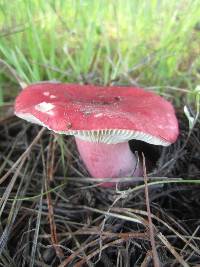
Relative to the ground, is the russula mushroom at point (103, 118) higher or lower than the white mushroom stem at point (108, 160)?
higher

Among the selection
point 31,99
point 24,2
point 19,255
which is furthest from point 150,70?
point 19,255

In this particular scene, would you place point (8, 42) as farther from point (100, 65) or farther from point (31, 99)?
point (31, 99)

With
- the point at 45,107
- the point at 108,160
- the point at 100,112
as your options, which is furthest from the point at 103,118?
the point at 108,160

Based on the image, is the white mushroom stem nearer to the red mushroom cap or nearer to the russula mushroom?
the russula mushroom

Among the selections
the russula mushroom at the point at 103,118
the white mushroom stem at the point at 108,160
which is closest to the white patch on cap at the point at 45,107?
the russula mushroom at the point at 103,118

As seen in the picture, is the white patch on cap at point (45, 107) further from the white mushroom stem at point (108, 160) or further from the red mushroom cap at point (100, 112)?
the white mushroom stem at point (108, 160)

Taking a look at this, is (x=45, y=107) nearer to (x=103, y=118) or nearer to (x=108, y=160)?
(x=103, y=118)
